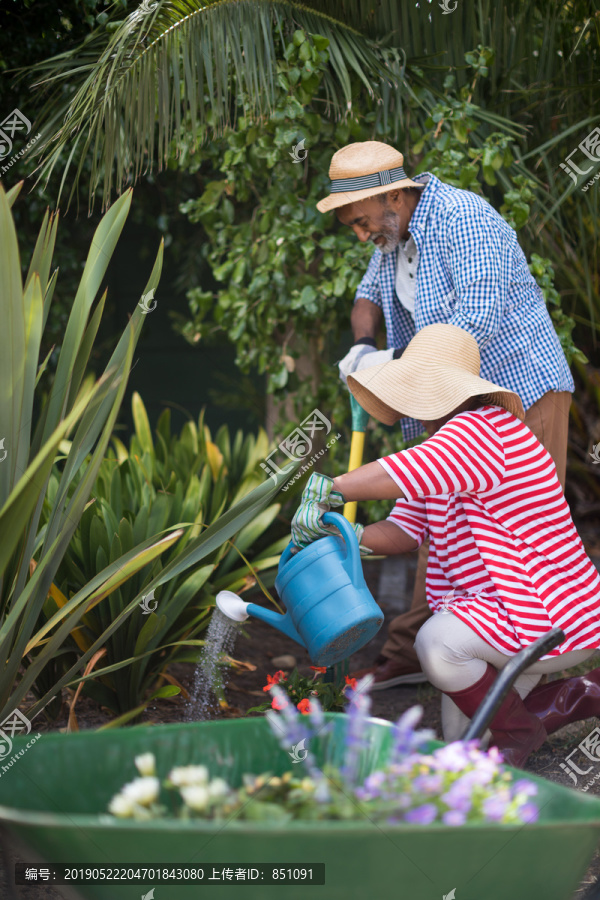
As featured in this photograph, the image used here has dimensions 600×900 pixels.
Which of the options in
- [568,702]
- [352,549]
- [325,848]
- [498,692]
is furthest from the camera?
[568,702]

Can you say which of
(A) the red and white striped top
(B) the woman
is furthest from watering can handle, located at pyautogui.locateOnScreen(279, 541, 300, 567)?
(A) the red and white striped top

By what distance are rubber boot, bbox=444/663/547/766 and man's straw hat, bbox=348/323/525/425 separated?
0.61 metres

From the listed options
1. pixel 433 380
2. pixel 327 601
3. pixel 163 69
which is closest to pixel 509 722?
pixel 327 601

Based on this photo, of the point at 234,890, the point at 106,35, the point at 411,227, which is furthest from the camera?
the point at 106,35

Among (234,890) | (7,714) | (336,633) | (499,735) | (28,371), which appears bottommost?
(499,735)

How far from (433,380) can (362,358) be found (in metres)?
0.47

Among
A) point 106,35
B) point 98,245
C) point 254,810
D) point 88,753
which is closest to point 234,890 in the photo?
point 254,810

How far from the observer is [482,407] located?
188 cm

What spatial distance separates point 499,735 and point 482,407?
771mm

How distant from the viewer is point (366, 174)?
2326 millimetres

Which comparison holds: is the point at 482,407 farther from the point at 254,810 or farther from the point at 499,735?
the point at 254,810

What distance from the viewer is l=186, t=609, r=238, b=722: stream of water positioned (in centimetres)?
240

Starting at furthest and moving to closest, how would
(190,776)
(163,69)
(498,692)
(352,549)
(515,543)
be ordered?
(163,69), (515,543), (352,549), (498,692), (190,776)

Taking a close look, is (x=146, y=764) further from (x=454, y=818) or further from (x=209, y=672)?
(x=209, y=672)
